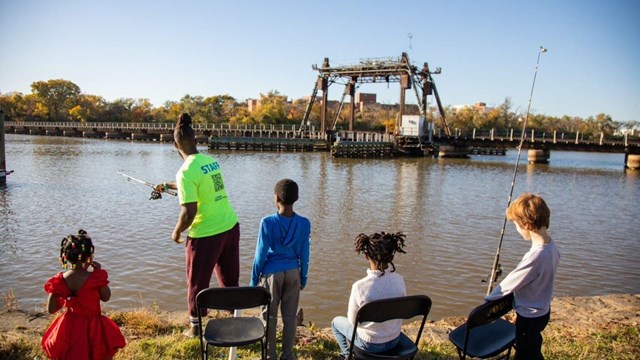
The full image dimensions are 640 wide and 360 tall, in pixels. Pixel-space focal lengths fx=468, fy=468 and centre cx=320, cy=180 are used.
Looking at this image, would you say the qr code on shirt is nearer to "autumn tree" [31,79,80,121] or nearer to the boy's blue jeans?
the boy's blue jeans

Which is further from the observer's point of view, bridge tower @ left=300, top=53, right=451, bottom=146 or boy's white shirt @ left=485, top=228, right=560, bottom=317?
bridge tower @ left=300, top=53, right=451, bottom=146

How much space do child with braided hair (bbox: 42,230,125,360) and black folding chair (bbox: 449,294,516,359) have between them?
2.45 metres

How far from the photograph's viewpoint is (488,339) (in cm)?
363

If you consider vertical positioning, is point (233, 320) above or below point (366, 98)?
below

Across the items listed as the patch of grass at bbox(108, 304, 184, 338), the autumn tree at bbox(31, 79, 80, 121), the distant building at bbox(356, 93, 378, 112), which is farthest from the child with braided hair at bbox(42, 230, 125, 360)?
the distant building at bbox(356, 93, 378, 112)

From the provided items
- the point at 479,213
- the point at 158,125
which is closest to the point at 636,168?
the point at 479,213

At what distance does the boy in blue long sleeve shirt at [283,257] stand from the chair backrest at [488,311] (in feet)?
4.62

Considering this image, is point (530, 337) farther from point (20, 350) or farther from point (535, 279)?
point (20, 350)

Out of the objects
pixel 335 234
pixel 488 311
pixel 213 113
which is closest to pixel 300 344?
pixel 488 311

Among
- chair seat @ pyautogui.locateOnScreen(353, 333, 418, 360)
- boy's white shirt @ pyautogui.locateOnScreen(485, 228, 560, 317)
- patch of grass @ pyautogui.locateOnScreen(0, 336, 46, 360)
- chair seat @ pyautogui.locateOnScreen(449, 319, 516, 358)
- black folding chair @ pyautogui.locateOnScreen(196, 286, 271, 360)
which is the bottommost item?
patch of grass @ pyautogui.locateOnScreen(0, 336, 46, 360)

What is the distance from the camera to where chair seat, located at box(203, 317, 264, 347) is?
11.0 ft

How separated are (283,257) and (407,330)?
231 centimetres

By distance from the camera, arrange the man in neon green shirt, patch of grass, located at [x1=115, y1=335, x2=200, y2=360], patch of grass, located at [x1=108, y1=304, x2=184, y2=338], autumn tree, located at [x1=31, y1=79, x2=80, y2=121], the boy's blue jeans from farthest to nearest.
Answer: autumn tree, located at [x1=31, y1=79, x2=80, y2=121] < patch of grass, located at [x1=108, y1=304, x2=184, y2=338] < the man in neon green shirt < patch of grass, located at [x1=115, y1=335, x2=200, y2=360] < the boy's blue jeans

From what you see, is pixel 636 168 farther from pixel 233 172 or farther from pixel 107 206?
pixel 107 206
